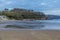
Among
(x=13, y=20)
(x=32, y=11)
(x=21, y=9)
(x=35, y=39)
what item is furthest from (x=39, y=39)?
(x=13, y=20)

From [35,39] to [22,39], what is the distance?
0.49 meters

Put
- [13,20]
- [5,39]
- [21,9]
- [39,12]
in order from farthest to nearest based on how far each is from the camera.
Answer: [13,20] → [21,9] → [39,12] → [5,39]

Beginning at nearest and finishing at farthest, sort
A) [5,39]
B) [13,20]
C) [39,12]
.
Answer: [5,39], [39,12], [13,20]

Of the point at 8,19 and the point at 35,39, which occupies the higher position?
the point at 35,39

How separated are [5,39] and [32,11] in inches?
474

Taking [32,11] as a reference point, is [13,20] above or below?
below

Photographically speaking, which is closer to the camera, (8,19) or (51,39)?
(51,39)

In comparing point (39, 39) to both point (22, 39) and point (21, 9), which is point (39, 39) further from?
point (21, 9)

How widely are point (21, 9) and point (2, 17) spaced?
6.24m

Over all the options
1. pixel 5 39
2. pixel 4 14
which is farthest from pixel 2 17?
pixel 5 39

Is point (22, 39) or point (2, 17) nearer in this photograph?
point (22, 39)

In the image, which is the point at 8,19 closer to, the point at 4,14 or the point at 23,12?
the point at 4,14

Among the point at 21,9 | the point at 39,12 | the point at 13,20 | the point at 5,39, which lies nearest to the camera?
the point at 5,39

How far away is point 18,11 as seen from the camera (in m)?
19.5
